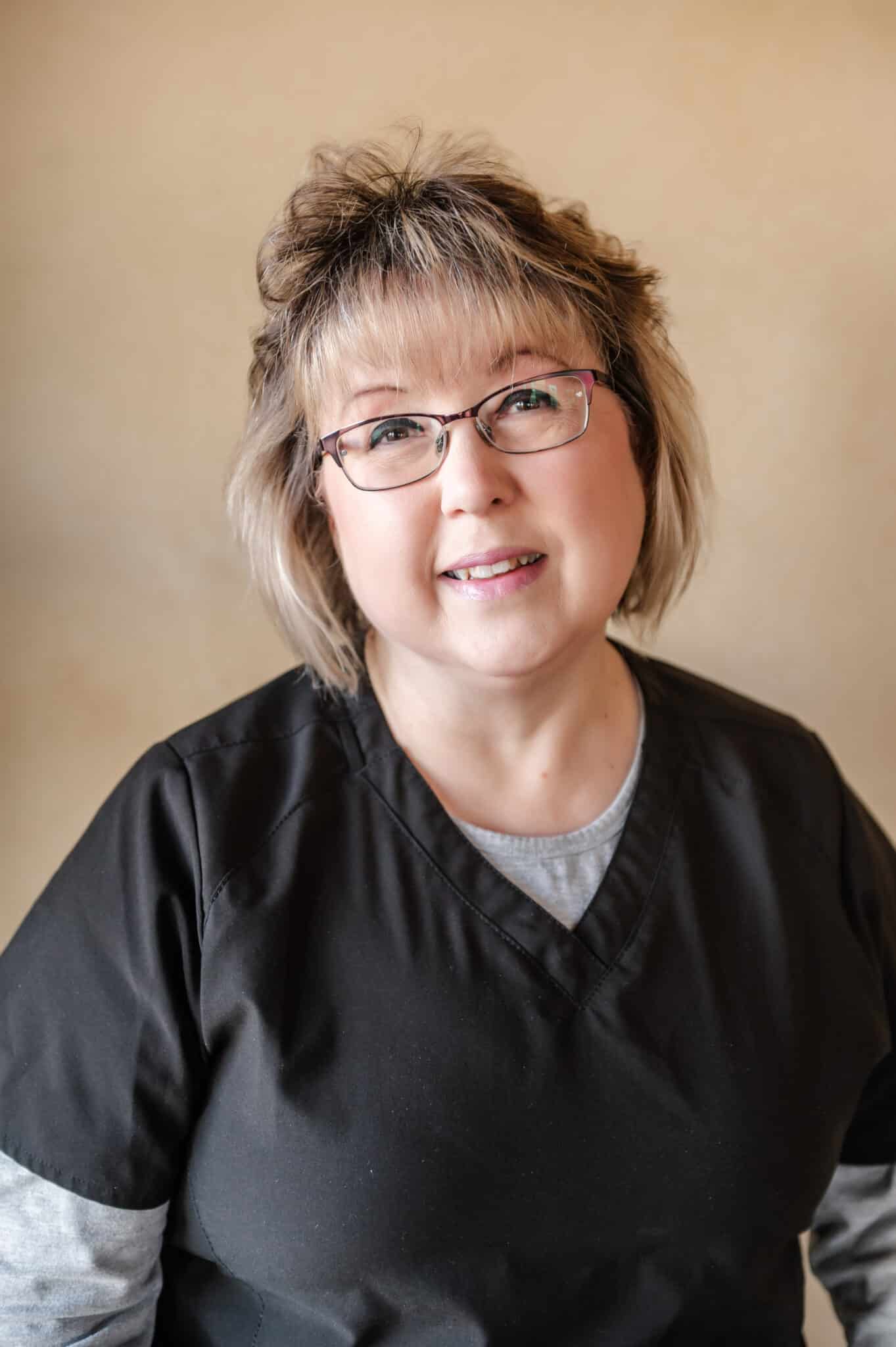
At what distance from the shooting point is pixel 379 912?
1.05 m

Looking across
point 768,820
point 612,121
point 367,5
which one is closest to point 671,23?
point 612,121

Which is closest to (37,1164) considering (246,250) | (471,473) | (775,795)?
(471,473)

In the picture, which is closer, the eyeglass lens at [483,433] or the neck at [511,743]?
the eyeglass lens at [483,433]

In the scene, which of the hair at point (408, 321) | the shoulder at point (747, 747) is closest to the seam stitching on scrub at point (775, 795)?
→ the shoulder at point (747, 747)

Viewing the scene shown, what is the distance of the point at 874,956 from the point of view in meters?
1.23

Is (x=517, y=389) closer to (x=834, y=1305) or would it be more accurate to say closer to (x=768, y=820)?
(x=768, y=820)

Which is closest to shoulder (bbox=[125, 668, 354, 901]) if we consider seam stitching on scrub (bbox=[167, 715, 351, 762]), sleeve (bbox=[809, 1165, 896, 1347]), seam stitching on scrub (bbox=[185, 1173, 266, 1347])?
seam stitching on scrub (bbox=[167, 715, 351, 762])

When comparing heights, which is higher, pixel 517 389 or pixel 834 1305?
pixel 517 389

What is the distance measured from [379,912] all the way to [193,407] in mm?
665

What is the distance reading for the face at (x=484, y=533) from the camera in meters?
1.01

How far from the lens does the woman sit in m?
1.00

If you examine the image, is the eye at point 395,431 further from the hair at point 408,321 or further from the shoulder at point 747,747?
the shoulder at point 747,747

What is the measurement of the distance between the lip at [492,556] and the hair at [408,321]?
0.51 feet

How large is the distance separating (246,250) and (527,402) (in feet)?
1.73
